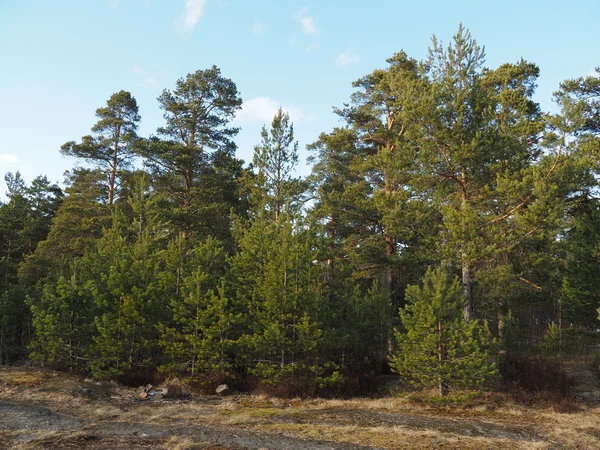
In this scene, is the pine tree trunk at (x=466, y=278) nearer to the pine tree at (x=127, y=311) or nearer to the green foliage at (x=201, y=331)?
the green foliage at (x=201, y=331)

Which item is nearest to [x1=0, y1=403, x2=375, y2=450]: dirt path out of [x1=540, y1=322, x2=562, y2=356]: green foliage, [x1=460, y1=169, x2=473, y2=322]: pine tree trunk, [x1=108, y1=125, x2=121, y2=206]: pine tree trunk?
[x1=460, y1=169, x2=473, y2=322]: pine tree trunk

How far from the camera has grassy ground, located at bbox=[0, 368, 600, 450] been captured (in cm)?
805

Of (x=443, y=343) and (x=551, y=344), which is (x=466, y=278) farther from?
(x=551, y=344)

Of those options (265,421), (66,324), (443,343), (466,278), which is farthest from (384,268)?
(66,324)

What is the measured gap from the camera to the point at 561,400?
1284 cm

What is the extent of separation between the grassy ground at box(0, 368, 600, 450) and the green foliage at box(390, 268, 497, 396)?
1.03m

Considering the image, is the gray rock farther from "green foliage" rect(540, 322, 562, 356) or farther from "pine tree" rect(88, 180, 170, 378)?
"green foliage" rect(540, 322, 562, 356)

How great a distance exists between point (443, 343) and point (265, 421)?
640 cm

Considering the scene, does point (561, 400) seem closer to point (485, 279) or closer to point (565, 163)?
point (485, 279)

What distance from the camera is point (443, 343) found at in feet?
42.0

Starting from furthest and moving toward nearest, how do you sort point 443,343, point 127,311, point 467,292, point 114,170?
point 114,170, point 467,292, point 127,311, point 443,343

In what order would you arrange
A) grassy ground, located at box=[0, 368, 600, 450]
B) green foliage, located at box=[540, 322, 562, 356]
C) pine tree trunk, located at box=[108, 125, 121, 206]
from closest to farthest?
grassy ground, located at box=[0, 368, 600, 450] → green foliage, located at box=[540, 322, 562, 356] → pine tree trunk, located at box=[108, 125, 121, 206]

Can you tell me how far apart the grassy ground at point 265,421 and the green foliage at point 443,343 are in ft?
3.38

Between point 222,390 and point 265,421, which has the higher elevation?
point 265,421
